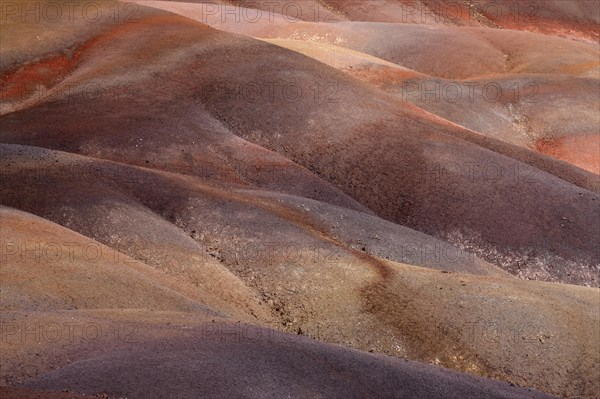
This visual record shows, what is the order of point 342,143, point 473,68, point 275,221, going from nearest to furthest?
point 275,221, point 342,143, point 473,68

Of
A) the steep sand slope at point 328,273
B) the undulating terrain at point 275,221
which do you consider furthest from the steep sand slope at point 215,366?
the steep sand slope at point 328,273

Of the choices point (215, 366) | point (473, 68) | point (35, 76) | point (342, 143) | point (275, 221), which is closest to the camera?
point (215, 366)

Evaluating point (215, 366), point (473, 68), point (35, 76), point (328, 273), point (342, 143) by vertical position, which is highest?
point (215, 366)

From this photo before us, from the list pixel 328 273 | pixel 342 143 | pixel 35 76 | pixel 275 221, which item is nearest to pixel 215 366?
pixel 328 273

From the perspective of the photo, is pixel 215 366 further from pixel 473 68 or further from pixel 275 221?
pixel 473 68

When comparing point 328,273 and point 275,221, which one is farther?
point 275,221

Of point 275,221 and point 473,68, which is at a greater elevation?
point 275,221

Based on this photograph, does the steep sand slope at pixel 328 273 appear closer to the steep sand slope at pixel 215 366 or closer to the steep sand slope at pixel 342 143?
the steep sand slope at pixel 215 366

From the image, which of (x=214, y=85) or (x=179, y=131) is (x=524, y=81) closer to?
(x=214, y=85)
